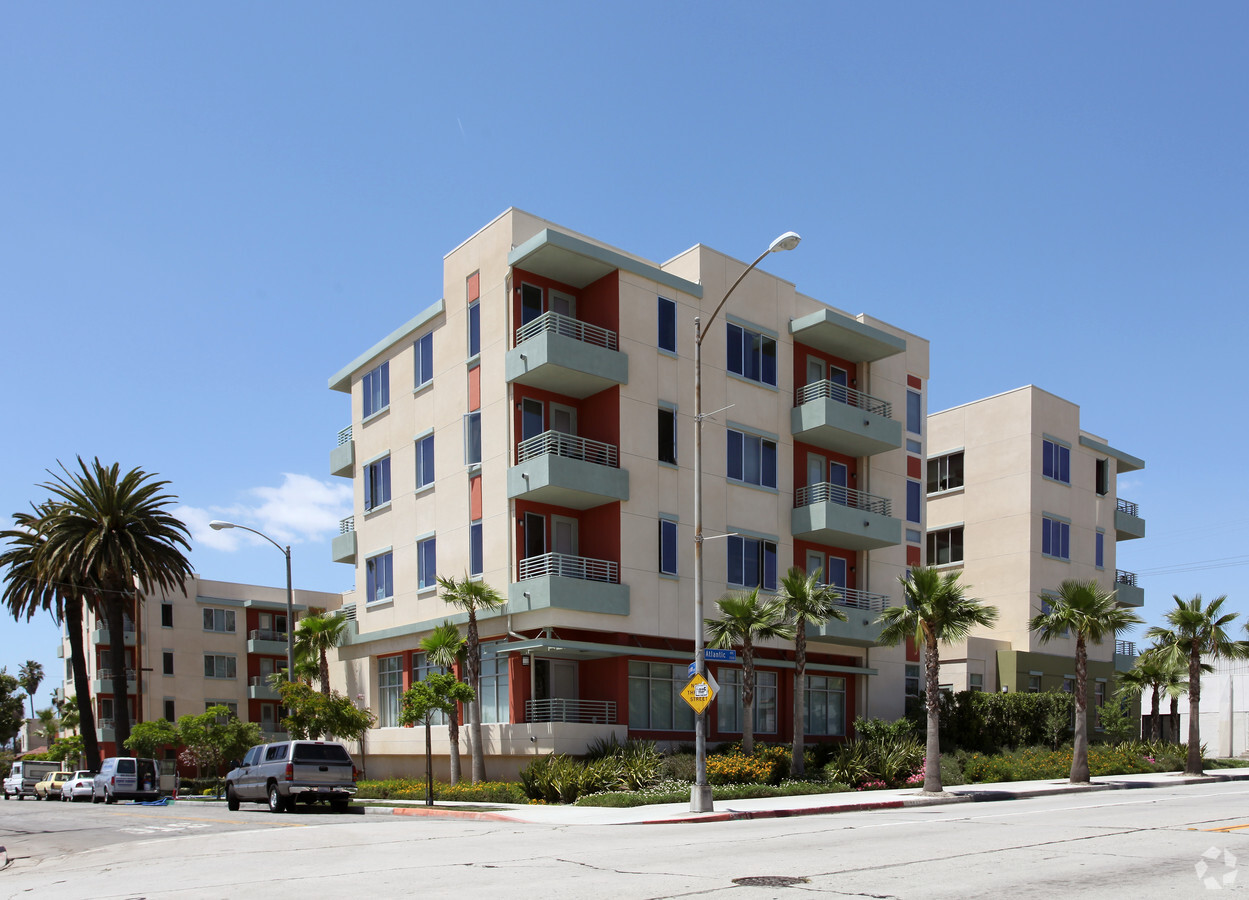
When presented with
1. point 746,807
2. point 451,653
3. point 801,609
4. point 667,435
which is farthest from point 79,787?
point 746,807

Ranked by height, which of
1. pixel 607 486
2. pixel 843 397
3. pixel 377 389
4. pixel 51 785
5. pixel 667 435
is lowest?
pixel 51 785

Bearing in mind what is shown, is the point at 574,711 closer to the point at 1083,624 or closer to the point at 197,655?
the point at 1083,624

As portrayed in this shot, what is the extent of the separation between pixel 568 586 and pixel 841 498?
46.4ft

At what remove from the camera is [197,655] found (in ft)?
234

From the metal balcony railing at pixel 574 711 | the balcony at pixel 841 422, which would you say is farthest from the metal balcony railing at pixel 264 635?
the balcony at pixel 841 422

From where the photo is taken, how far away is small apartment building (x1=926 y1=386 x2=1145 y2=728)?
51.9m

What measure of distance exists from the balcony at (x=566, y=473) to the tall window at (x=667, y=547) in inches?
88.4

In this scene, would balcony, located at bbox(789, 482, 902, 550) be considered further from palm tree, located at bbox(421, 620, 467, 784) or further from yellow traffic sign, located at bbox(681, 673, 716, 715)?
yellow traffic sign, located at bbox(681, 673, 716, 715)

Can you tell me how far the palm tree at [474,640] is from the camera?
3384 centimetres

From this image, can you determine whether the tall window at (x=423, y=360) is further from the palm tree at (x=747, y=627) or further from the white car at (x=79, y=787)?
the white car at (x=79, y=787)

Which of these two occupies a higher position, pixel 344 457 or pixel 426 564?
pixel 344 457

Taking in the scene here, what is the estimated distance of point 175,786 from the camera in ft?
170

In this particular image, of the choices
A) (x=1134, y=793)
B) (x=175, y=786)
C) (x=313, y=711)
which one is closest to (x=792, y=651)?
(x=1134, y=793)

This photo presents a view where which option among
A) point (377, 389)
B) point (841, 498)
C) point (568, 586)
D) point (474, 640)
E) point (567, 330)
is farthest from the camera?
point (377, 389)
